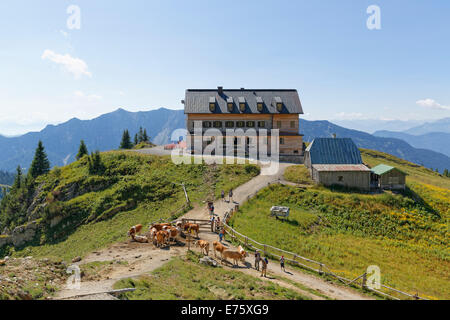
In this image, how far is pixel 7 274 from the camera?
629 inches

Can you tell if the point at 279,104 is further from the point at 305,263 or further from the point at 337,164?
the point at 305,263

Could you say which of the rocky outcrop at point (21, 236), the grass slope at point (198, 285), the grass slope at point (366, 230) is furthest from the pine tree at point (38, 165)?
the grass slope at point (198, 285)

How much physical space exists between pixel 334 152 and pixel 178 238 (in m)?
33.6

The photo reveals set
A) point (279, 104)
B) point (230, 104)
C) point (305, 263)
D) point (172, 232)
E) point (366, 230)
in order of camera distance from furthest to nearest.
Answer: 1. point (279, 104)
2. point (230, 104)
3. point (366, 230)
4. point (172, 232)
5. point (305, 263)

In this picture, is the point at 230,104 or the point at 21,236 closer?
the point at 21,236

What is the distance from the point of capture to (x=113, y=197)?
45.8 meters

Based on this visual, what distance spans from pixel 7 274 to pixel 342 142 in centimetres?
4967

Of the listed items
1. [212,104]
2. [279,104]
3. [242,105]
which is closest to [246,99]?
[242,105]

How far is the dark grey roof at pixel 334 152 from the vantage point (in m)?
48.2

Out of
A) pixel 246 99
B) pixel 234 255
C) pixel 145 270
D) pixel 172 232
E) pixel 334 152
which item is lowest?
pixel 234 255

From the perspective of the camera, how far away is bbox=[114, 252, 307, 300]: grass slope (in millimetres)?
14930

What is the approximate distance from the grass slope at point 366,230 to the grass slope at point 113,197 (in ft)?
33.2

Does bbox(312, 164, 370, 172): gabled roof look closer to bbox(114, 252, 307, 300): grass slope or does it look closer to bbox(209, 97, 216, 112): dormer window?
bbox(209, 97, 216, 112): dormer window

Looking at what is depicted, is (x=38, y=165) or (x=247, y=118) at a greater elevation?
(x=247, y=118)
